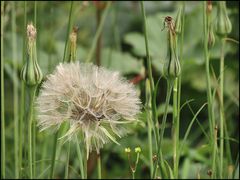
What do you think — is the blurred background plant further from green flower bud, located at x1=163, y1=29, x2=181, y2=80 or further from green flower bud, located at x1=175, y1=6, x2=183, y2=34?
green flower bud, located at x1=163, y1=29, x2=181, y2=80

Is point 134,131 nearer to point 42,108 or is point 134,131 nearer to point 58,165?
point 58,165

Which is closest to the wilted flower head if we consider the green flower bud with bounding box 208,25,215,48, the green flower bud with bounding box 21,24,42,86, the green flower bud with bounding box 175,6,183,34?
the green flower bud with bounding box 21,24,42,86

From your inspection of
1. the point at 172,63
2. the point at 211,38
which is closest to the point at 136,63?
the point at 211,38

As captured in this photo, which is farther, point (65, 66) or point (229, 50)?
point (229, 50)

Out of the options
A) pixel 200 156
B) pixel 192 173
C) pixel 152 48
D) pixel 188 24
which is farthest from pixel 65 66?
pixel 188 24

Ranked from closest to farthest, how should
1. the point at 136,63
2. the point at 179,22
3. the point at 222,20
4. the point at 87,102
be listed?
the point at 87,102
the point at 179,22
the point at 222,20
the point at 136,63

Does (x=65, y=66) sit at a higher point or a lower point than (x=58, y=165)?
higher

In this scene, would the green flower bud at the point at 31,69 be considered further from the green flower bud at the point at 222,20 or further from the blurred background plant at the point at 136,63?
the blurred background plant at the point at 136,63

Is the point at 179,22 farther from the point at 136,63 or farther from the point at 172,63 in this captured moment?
the point at 136,63
